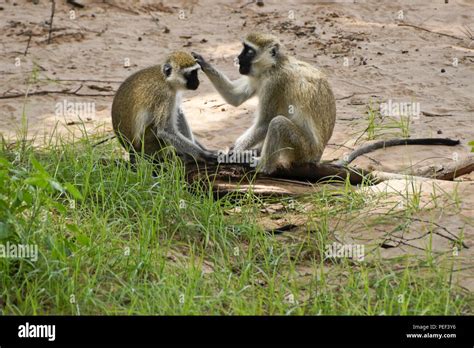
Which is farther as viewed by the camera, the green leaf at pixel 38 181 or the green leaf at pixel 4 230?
the green leaf at pixel 4 230

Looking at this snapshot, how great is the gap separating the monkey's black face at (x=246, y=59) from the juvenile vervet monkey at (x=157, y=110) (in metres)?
0.51

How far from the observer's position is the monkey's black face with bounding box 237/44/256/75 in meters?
7.61

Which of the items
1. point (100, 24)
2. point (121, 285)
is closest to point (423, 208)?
point (121, 285)

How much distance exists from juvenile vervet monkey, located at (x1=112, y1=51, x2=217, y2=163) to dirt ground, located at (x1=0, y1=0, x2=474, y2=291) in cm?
81

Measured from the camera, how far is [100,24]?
1209cm

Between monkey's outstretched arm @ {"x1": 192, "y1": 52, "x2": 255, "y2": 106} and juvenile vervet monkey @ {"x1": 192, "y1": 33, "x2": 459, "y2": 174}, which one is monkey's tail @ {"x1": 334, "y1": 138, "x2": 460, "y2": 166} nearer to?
juvenile vervet monkey @ {"x1": 192, "y1": 33, "x2": 459, "y2": 174}

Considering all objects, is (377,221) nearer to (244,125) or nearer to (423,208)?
(423,208)

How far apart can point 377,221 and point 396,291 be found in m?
1.12

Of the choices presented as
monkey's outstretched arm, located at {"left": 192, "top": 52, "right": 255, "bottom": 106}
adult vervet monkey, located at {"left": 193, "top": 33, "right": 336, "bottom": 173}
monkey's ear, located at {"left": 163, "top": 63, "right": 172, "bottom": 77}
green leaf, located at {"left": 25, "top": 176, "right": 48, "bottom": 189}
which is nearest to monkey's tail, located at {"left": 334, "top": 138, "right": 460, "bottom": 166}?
adult vervet monkey, located at {"left": 193, "top": 33, "right": 336, "bottom": 173}

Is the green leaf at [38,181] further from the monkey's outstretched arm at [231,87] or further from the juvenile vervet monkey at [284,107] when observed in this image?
the monkey's outstretched arm at [231,87]

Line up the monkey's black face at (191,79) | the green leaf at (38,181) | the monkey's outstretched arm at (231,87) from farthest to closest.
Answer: the monkey's outstretched arm at (231,87) → the monkey's black face at (191,79) → the green leaf at (38,181)

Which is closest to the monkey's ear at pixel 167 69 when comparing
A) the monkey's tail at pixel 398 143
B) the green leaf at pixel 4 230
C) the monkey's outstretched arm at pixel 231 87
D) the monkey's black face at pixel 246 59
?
the monkey's outstretched arm at pixel 231 87

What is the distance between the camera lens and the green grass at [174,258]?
498 centimetres

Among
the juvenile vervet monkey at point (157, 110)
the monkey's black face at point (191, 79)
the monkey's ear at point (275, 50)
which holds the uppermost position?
the monkey's ear at point (275, 50)
